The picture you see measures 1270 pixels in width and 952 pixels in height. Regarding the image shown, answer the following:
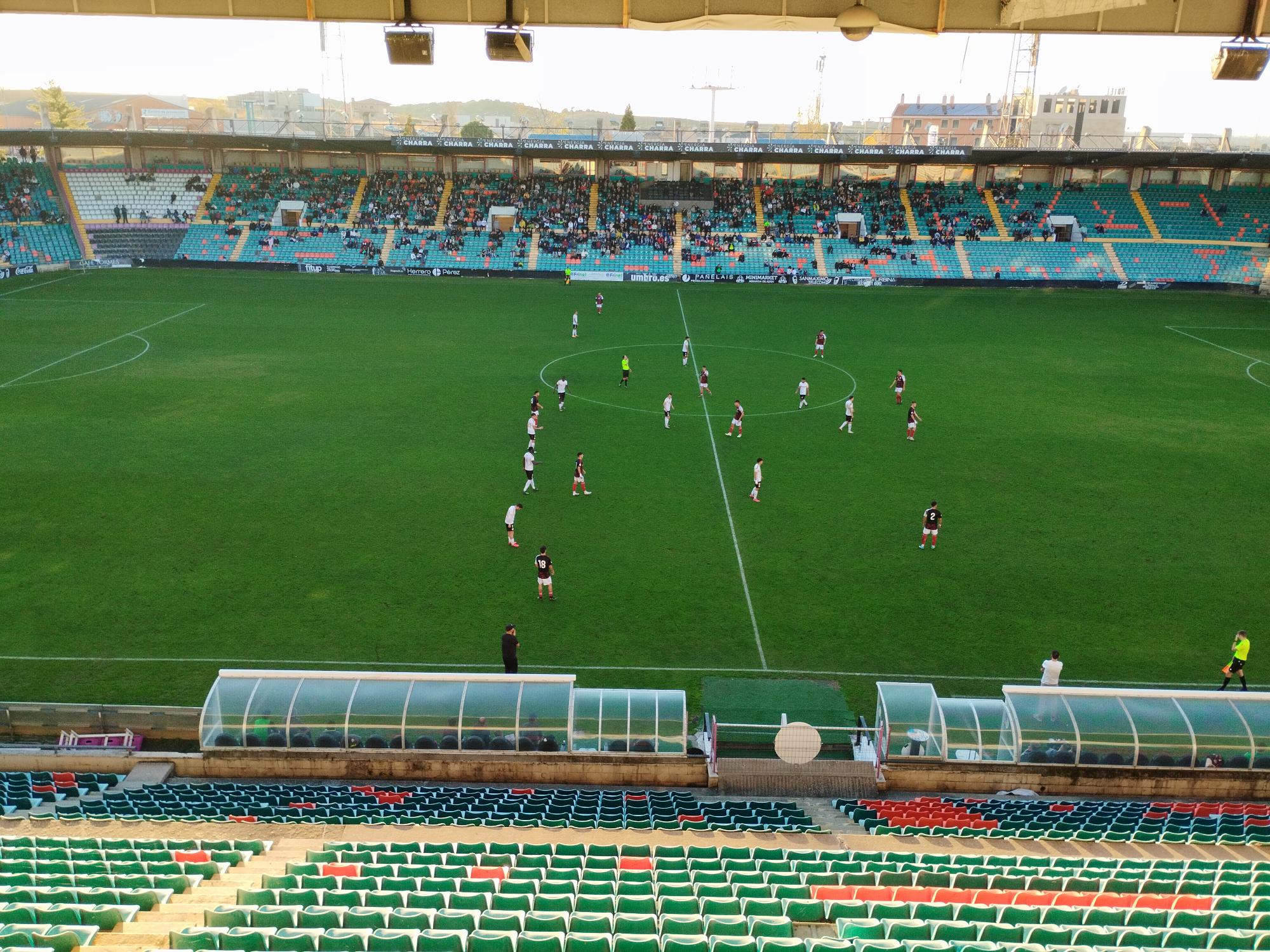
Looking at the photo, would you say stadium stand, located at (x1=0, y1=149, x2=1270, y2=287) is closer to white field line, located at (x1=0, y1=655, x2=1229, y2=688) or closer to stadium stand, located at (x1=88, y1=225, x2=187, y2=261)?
stadium stand, located at (x1=88, y1=225, x2=187, y2=261)

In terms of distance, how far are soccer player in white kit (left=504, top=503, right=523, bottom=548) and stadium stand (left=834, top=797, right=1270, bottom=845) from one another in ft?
34.3

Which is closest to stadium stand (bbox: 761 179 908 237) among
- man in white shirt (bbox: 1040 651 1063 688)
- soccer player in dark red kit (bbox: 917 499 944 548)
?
soccer player in dark red kit (bbox: 917 499 944 548)

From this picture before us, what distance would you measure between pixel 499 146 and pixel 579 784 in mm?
63812

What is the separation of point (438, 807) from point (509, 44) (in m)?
10.6

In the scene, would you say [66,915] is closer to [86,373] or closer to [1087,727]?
[1087,727]

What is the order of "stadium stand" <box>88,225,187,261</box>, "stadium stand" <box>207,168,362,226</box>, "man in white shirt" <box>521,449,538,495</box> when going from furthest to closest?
"stadium stand" <box>207,168,362,226</box>
"stadium stand" <box>88,225,187,261</box>
"man in white shirt" <box>521,449,538,495</box>

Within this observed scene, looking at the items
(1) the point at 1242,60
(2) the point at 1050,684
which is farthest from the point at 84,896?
(1) the point at 1242,60

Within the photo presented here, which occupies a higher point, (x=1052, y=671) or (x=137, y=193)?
(x=137, y=193)

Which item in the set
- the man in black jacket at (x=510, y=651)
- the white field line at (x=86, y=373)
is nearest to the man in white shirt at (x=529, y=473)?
the man in black jacket at (x=510, y=651)

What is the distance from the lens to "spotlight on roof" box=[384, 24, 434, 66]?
1284 centimetres

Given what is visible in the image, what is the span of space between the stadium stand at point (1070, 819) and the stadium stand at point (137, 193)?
71280 millimetres

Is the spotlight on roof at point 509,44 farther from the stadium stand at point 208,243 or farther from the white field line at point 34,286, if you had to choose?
the stadium stand at point 208,243

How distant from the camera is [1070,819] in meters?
13.1

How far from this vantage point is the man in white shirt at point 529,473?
25578 millimetres
